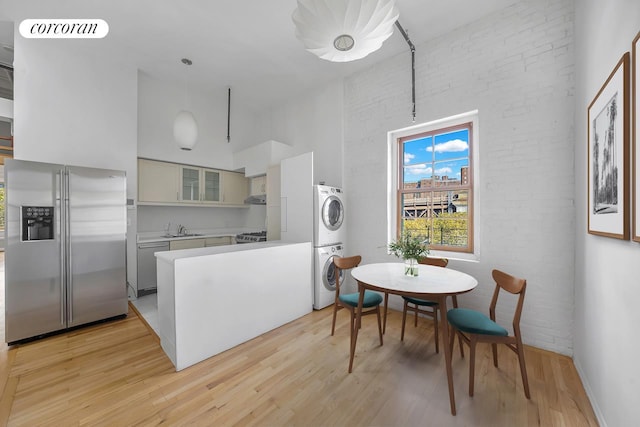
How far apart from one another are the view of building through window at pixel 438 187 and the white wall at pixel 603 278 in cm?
94

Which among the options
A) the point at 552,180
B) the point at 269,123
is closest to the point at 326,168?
the point at 269,123

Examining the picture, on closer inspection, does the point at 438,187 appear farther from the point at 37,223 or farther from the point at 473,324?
the point at 37,223

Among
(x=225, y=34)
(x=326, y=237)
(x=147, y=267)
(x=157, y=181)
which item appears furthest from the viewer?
(x=157, y=181)

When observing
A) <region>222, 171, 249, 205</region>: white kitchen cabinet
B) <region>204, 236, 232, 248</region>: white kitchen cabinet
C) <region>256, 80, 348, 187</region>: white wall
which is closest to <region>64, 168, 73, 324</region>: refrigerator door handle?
<region>204, 236, 232, 248</region>: white kitchen cabinet

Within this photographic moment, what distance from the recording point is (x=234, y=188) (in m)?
5.16

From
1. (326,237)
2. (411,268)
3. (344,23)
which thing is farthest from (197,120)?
(411,268)

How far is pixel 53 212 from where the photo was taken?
261 cm

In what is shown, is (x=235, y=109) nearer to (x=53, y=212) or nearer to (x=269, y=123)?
(x=269, y=123)

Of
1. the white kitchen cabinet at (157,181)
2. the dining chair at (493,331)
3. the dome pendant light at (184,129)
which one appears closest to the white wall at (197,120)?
the white kitchen cabinet at (157,181)

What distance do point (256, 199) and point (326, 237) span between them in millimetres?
2129

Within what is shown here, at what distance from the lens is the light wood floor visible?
5.14ft

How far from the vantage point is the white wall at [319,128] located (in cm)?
390

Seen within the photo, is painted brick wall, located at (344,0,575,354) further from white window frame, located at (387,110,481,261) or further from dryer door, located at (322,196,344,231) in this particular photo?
dryer door, located at (322,196,344,231)

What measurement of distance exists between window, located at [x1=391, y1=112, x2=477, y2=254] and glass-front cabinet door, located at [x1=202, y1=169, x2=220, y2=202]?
3400 mm
